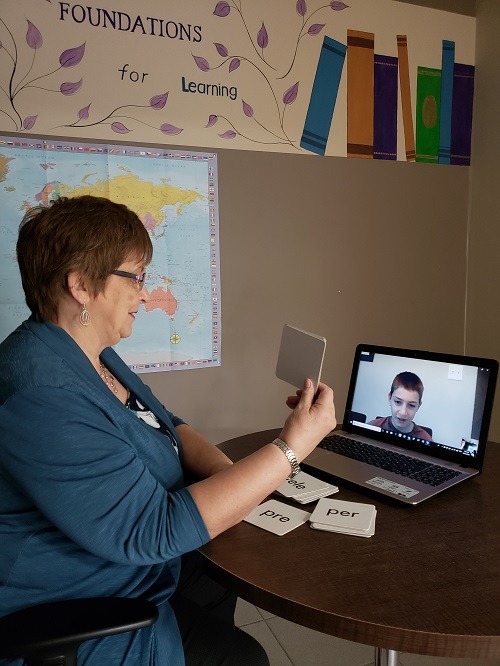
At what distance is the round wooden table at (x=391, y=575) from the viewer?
807mm

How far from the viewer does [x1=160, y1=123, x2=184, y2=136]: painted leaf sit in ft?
7.22

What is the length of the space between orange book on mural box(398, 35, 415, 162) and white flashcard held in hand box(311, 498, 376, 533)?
6.77 ft

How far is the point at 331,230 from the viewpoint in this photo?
2576mm

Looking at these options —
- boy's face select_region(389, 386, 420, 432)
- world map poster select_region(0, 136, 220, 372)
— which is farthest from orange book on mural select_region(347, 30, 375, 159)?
boy's face select_region(389, 386, 420, 432)

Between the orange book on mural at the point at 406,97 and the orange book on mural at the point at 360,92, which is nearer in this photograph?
the orange book on mural at the point at 360,92

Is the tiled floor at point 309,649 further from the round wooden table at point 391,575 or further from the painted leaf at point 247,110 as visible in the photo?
the painted leaf at point 247,110

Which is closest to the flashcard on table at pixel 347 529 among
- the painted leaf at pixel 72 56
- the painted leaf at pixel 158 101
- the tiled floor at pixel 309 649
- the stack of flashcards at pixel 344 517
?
the stack of flashcards at pixel 344 517

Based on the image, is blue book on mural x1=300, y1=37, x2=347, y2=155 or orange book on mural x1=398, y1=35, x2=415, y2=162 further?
orange book on mural x1=398, y1=35, x2=415, y2=162

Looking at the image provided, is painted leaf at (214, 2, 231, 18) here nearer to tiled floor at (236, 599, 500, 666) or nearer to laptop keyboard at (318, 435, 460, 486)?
laptop keyboard at (318, 435, 460, 486)

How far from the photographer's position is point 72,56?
79.6 inches

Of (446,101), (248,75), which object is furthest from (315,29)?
(446,101)

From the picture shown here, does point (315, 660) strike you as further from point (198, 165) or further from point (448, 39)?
point (448, 39)

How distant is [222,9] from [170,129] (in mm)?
568

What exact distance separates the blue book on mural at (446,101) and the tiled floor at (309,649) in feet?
7.52
